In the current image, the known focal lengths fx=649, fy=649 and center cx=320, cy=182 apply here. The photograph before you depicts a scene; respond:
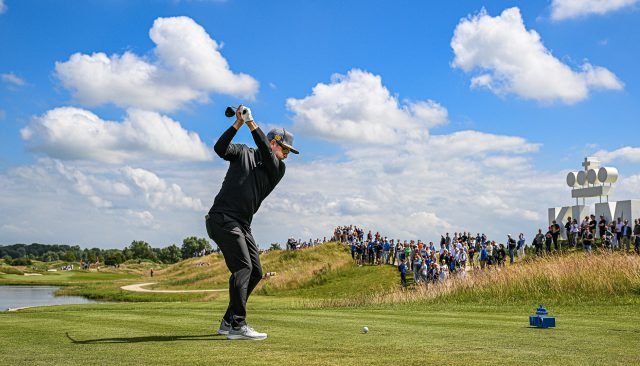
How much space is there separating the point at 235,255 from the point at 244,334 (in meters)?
0.93

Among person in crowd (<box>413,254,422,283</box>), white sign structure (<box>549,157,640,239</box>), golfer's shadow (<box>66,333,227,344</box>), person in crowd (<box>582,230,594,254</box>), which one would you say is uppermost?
white sign structure (<box>549,157,640,239</box>)

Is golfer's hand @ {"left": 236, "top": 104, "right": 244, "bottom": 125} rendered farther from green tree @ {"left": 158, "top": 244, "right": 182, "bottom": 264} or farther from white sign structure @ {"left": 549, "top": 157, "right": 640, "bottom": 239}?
green tree @ {"left": 158, "top": 244, "right": 182, "bottom": 264}

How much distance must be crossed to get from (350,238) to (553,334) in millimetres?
49043

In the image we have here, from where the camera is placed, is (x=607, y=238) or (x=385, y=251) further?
(x=385, y=251)

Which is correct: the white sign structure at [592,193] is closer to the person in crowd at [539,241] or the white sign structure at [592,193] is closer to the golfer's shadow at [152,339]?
the person in crowd at [539,241]

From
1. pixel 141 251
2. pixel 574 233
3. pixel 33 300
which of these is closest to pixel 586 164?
pixel 574 233

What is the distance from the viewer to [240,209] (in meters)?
7.66

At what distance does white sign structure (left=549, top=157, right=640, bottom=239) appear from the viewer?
49.8m

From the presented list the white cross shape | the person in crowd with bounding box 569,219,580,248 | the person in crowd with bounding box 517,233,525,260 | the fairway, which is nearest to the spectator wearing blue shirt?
the person in crowd with bounding box 517,233,525,260

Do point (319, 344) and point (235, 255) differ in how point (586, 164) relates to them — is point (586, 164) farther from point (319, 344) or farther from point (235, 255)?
point (319, 344)

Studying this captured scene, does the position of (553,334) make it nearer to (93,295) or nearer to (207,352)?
(207,352)

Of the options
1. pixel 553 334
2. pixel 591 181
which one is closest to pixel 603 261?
pixel 553 334

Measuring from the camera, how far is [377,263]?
4897 centimetres

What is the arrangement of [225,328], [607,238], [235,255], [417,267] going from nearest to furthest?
[235,255] → [225,328] → [417,267] → [607,238]
